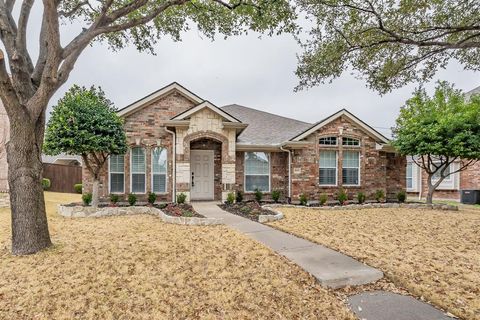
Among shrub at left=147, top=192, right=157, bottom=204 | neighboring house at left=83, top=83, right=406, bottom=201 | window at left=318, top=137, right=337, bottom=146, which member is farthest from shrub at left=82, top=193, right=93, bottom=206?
A: window at left=318, top=137, right=337, bottom=146

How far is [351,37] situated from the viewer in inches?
301

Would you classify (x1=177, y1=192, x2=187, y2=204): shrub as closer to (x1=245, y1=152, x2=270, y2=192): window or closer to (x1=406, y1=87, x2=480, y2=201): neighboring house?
(x1=245, y1=152, x2=270, y2=192): window

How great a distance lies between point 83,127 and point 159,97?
13.6 ft

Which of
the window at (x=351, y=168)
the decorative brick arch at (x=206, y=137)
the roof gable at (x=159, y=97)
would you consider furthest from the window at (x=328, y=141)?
the roof gable at (x=159, y=97)

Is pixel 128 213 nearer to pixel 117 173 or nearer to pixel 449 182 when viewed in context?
pixel 117 173

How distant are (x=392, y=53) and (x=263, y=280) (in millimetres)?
7932

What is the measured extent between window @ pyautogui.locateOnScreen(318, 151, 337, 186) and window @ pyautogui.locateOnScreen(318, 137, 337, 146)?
427 mm

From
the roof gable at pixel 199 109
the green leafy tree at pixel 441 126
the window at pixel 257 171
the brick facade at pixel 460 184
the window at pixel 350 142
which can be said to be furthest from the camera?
the brick facade at pixel 460 184

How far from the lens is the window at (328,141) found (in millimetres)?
14138

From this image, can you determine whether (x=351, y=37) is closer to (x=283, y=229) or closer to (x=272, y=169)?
(x=283, y=229)

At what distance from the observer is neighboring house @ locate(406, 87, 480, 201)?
16547 millimetres

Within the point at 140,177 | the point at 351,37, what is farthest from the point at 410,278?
the point at 140,177

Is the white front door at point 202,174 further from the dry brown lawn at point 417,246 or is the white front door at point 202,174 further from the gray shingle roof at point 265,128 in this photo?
the dry brown lawn at point 417,246

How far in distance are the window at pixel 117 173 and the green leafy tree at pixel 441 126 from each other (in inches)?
515
